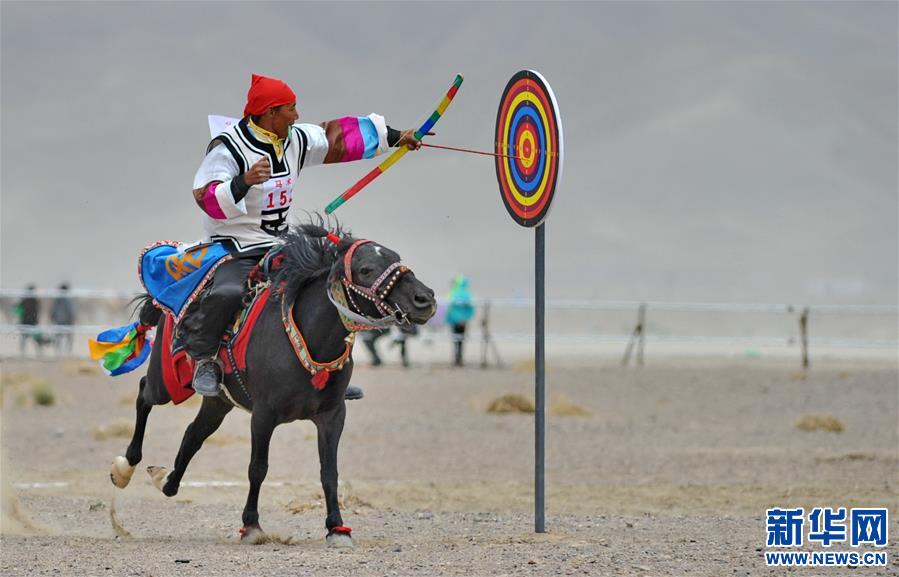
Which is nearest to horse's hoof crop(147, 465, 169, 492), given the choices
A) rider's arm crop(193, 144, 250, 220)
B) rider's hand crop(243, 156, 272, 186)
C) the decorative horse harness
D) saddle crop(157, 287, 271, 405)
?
saddle crop(157, 287, 271, 405)

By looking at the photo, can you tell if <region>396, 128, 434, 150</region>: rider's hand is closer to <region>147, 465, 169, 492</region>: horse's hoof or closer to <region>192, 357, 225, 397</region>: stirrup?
<region>192, 357, 225, 397</region>: stirrup

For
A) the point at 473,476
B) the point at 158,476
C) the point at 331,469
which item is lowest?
the point at 473,476

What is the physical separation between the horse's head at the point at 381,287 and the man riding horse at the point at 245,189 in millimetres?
729

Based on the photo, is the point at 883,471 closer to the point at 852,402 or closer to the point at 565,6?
the point at 852,402

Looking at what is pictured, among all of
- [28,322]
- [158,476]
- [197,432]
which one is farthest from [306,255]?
[28,322]

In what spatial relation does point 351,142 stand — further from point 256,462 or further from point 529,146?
point 256,462

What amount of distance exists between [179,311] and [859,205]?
65.0 metres

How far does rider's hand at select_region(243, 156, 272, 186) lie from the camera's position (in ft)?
25.3

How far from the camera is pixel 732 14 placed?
8400 centimetres

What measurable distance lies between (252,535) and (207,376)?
3.08ft

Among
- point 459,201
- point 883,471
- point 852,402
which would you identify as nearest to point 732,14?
point 459,201

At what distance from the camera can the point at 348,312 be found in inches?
295

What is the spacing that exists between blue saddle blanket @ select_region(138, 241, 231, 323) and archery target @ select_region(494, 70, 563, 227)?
5.79 feet

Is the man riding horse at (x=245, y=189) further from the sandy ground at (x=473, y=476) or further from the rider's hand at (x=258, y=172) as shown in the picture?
the sandy ground at (x=473, y=476)
